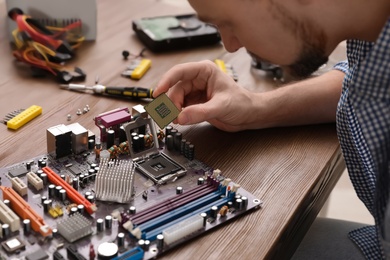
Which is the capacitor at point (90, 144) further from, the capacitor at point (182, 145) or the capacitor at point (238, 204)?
the capacitor at point (238, 204)

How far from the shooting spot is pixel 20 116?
46.3 inches

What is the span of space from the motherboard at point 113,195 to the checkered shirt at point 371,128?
0.70ft

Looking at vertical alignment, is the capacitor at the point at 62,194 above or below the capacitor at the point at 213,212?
above

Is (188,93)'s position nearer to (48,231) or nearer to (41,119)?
(41,119)

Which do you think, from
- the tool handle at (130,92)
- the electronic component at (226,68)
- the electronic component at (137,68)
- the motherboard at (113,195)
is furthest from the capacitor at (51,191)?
the electronic component at (226,68)

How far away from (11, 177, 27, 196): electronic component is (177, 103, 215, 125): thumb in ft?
1.06

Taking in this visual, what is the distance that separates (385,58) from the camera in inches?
33.2

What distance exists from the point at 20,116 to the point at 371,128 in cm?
71

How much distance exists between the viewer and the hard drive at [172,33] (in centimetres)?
154

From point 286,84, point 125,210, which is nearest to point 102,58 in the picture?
point 286,84

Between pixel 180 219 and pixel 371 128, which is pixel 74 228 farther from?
pixel 371 128

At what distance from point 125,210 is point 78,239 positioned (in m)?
Answer: 0.10

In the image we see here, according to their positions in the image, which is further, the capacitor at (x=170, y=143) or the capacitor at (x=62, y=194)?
the capacitor at (x=170, y=143)

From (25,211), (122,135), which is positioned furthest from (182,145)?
(25,211)
